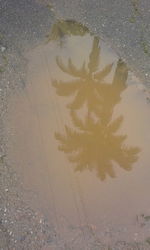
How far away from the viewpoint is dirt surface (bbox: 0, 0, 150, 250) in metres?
4.82

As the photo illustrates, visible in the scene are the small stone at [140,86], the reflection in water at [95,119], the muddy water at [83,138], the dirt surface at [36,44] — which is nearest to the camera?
the dirt surface at [36,44]

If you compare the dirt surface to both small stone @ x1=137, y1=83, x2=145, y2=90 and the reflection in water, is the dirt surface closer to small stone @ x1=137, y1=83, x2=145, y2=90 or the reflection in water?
small stone @ x1=137, y1=83, x2=145, y2=90

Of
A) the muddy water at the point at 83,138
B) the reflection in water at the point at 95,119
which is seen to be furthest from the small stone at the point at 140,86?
the reflection in water at the point at 95,119

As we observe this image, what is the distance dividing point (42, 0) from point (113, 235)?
4.67m

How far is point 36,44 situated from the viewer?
6.59 meters

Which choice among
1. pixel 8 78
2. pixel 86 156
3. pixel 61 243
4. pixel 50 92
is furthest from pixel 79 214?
pixel 8 78

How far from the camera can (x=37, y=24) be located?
6.79m

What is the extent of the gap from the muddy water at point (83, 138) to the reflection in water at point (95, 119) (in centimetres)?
2

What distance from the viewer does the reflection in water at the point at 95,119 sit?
5.59 m

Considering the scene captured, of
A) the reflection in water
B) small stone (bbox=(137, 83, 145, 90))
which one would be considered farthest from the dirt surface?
the reflection in water

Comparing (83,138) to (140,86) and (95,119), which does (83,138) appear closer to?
(95,119)

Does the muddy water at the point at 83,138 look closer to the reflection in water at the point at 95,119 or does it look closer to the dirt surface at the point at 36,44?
the reflection in water at the point at 95,119

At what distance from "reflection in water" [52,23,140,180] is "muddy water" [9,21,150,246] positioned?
2cm

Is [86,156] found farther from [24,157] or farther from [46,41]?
[46,41]
